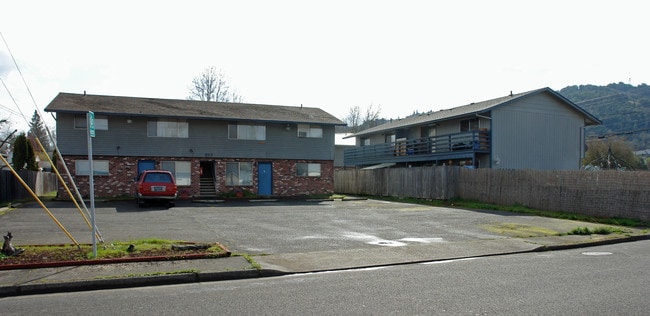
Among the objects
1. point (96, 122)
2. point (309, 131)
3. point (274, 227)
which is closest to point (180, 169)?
Answer: point (96, 122)

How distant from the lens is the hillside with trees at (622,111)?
85.5 m

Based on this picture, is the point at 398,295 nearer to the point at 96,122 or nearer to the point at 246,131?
the point at 96,122

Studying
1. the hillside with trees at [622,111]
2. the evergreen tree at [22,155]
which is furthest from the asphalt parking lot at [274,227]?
the hillside with trees at [622,111]

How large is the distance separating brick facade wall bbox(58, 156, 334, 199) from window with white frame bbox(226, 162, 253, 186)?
22cm

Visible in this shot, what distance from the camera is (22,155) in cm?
3819

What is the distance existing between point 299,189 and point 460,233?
19199 millimetres

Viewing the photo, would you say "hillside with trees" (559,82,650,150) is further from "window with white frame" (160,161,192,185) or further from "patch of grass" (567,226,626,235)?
"patch of grass" (567,226,626,235)

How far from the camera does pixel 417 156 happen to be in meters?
37.3

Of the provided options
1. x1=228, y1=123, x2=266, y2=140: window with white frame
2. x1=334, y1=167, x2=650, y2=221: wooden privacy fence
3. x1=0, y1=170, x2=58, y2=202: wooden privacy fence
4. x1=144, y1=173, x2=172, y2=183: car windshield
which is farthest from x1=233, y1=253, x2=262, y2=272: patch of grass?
x1=228, y1=123, x2=266, y2=140: window with white frame

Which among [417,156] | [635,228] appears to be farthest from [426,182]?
[635,228]

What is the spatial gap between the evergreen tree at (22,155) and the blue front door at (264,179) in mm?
18610

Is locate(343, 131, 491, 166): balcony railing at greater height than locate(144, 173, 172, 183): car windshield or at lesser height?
greater

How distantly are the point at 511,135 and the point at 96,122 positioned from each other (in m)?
25.4

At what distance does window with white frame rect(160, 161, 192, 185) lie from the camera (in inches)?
1209
